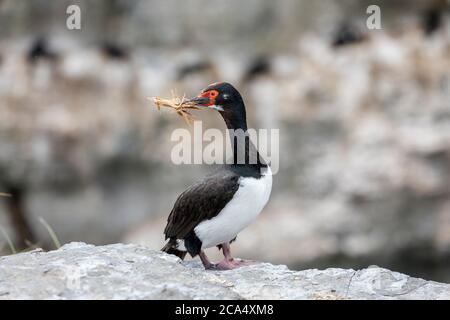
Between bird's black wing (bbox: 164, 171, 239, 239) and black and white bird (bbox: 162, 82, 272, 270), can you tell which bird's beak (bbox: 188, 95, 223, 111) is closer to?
black and white bird (bbox: 162, 82, 272, 270)

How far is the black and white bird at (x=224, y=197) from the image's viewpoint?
219 inches

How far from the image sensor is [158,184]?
12.8 metres

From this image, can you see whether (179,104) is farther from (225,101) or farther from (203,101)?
(225,101)

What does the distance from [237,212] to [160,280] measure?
0.89 meters

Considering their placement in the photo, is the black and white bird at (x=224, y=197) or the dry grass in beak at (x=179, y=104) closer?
the black and white bird at (x=224, y=197)

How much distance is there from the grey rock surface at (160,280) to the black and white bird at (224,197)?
237 millimetres

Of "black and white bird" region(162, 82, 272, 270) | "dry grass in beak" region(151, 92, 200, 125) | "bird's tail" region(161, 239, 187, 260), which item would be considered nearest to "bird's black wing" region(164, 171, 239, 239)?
"black and white bird" region(162, 82, 272, 270)

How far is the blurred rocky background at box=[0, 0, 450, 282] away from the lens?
12258 mm

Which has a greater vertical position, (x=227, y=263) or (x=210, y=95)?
(x=210, y=95)

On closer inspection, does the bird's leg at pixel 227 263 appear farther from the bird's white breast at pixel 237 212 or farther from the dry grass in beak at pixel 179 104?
the dry grass in beak at pixel 179 104

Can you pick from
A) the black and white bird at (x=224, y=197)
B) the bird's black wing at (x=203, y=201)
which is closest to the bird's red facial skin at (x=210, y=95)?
the black and white bird at (x=224, y=197)

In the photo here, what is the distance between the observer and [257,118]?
12.5 metres

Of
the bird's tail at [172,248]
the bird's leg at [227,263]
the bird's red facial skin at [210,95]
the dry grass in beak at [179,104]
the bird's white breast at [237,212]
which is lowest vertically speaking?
the bird's leg at [227,263]

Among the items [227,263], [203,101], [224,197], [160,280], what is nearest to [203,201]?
[224,197]
